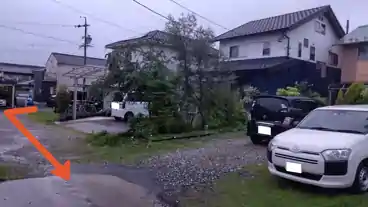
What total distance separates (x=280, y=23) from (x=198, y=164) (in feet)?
57.6

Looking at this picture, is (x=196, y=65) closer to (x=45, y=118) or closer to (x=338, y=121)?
(x=338, y=121)

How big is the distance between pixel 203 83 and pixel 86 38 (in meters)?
26.3

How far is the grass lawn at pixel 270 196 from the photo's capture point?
4582 mm

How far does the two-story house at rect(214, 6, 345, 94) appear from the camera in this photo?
20.9 m

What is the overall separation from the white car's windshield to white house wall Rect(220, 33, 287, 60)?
15397mm

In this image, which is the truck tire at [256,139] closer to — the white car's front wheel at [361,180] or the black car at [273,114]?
the black car at [273,114]

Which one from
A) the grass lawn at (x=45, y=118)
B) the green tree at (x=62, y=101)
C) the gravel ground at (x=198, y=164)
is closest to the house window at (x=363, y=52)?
the gravel ground at (x=198, y=164)

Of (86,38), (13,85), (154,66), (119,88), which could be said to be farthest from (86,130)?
(86,38)

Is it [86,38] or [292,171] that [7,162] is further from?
[86,38]

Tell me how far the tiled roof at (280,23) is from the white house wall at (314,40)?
1.58 feet

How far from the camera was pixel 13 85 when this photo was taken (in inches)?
993

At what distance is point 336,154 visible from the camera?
461 centimetres

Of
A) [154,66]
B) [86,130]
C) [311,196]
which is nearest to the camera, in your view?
[311,196]

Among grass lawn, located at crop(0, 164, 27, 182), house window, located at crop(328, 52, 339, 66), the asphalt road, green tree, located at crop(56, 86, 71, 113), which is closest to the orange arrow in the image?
the asphalt road
